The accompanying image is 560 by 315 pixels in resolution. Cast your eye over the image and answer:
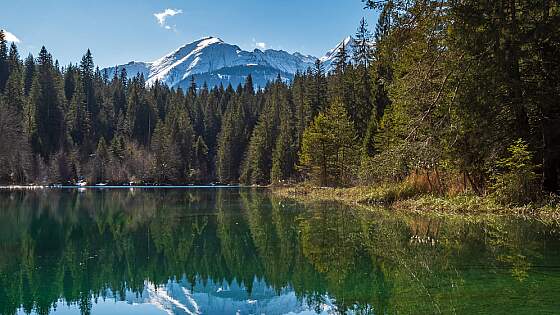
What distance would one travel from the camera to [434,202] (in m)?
22.9

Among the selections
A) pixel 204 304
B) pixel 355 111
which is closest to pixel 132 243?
pixel 204 304

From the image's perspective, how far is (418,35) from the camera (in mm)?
17016

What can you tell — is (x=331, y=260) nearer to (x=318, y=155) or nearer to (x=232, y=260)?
(x=232, y=260)

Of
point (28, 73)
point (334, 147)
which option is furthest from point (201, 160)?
point (334, 147)

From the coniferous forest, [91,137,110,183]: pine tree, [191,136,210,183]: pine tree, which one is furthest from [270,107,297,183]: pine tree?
[91,137,110,183]: pine tree

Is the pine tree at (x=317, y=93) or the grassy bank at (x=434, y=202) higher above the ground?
the pine tree at (x=317, y=93)

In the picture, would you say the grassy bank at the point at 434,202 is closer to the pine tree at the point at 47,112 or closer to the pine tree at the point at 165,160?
the pine tree at the point at 165,160

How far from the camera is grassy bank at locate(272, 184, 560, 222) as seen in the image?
17.9 metres

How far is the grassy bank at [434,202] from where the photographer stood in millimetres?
17859

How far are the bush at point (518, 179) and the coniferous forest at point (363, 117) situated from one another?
0.06 meters

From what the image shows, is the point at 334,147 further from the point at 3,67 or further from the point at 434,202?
the point at 3,67

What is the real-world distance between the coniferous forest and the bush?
0.06 m

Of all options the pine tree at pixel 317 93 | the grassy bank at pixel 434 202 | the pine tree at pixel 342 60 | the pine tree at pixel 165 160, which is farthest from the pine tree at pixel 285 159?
the grassy bank at pixel 434 202

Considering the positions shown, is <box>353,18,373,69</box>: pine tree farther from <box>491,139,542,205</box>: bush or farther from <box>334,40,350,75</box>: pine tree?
<box>491,139,542,205</box>: bush
